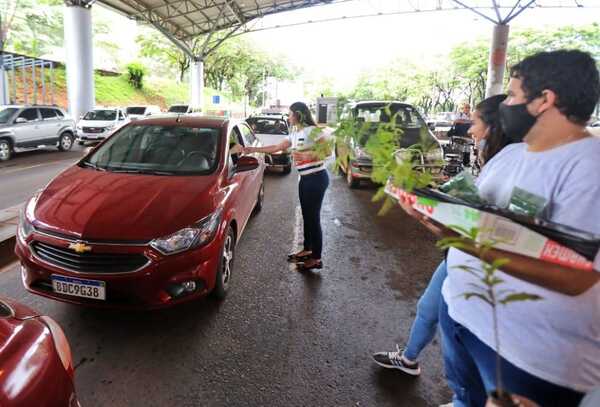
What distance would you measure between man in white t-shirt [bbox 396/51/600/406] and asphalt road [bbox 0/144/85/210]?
7.89 metres

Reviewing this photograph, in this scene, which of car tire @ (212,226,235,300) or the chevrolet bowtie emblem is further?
car tire @ (212,226,235,300)

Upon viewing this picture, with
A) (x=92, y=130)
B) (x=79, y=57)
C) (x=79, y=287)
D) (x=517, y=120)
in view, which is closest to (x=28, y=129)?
(x=92, y=130)

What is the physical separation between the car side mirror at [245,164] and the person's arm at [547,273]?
10.6ft

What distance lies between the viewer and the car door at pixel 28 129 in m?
12.5

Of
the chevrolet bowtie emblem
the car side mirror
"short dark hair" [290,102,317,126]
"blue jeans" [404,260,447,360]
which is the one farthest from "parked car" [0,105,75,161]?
"blue jeans" [404,260,447,360]

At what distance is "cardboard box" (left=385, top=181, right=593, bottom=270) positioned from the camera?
1.04 m

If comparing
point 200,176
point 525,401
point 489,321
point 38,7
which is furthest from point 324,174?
point 38,7

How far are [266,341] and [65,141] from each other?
14599 mm

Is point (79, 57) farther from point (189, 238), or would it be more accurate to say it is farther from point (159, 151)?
point (189, 238)

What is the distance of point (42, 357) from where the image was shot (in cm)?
159

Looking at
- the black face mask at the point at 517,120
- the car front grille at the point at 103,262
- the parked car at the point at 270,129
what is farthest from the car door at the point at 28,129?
the black face mask at the point at 517,120

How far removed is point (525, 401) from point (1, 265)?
521 cm

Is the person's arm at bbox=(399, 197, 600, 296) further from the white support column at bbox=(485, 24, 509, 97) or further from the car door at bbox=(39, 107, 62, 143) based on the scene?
the white support column at bbox=(485, 24, 509, 97)

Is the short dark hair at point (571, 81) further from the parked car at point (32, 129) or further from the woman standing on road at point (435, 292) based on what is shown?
the parked car at point (32, 129)
